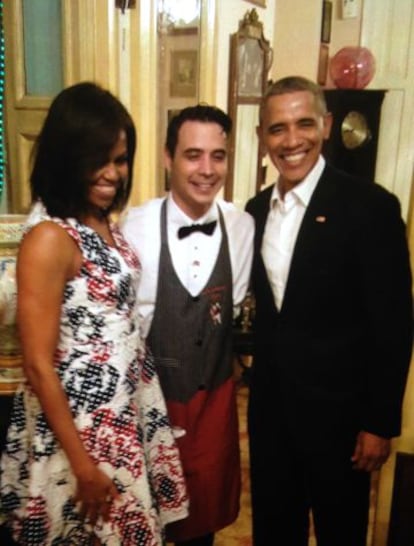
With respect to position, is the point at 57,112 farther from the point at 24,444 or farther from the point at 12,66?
the point at 12,66

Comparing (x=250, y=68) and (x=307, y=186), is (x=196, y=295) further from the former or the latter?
(x=250, y=68)

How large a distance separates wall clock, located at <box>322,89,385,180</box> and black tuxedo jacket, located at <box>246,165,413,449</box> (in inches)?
107

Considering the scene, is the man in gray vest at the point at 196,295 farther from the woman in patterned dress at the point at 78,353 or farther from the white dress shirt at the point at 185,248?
the woman in patterned dress at the point at 78,353

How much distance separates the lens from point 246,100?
3.08 m

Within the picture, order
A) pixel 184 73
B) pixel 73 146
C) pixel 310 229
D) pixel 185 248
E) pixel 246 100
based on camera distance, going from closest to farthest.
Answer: pixel 73 146
pixel 310 229
pixel 185 248
pixel 184 73
pixel 246 100

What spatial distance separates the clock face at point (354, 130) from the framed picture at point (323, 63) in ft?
1.09

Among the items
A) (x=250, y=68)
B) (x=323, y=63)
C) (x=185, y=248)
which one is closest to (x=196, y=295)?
(x=185, y=248)

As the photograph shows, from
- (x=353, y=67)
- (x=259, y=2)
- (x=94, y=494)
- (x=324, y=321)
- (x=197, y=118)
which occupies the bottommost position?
(x=94, y=494)

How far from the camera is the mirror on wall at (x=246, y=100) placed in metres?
2.95

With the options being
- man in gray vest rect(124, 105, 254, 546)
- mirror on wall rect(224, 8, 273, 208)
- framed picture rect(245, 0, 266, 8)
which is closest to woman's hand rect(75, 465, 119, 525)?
man in gray vest rect(124, 105, 254, 546)

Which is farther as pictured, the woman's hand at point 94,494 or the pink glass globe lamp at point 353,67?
the pink glass globe lamp at point 353,67

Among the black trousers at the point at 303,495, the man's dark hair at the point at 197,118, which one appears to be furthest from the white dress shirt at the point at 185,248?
the black trousers at the point at 303,495

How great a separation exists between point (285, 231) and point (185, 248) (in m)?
0.26

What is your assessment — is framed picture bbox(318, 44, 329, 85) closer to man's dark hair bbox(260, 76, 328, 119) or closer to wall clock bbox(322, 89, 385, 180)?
wall clock bbox(322, 89, 385, 180)
